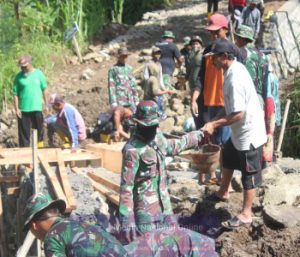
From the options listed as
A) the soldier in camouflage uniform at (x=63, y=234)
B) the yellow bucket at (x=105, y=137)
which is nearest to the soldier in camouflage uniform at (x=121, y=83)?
the yellow bucket at (x=105, y=137)

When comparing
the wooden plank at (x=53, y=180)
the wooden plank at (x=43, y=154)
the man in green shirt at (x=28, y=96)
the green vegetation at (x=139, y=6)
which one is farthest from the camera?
the green vegetation at (x=139, y=6)

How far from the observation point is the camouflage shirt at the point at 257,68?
7.65m

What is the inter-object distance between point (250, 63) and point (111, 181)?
2.52m

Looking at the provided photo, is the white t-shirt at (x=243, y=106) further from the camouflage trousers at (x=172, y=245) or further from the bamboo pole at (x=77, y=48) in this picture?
the bamboo pole at (x=77, y=48)

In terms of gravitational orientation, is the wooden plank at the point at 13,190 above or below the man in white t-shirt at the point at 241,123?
below

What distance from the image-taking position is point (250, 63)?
25.2 ft

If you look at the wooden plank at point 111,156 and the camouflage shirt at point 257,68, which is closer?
the camouflage shirt at point 257,68

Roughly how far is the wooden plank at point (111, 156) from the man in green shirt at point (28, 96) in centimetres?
131

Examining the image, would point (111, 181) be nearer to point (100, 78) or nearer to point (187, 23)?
point (100, 78)

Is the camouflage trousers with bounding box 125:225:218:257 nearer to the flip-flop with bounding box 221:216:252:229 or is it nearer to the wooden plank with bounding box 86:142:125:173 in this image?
the flip-flop with bounding box 221:216:252:229

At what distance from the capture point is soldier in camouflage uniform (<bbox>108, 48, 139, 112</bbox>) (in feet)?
37.8

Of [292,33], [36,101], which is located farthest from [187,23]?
[36,101]

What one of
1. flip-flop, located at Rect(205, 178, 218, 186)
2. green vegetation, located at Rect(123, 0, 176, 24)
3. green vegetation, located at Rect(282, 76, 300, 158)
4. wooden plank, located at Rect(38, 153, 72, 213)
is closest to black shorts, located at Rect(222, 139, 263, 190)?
flip-flop, located at Rect(205, 178, 218, 186)

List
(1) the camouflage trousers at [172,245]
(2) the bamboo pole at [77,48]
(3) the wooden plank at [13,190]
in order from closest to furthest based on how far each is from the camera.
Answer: (1) the camouflage trousers at [172,245], (3) the wooden plank at [13,190], (2) the bamboo pole at [77,48]
